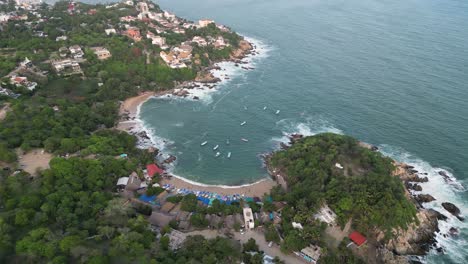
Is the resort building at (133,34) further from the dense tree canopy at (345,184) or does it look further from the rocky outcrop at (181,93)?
the dense tree canopy at (345,184)

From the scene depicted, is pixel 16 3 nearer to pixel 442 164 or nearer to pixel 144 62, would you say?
pixel 144 62

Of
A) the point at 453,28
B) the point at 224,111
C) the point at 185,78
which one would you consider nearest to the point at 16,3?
the point at 185,78

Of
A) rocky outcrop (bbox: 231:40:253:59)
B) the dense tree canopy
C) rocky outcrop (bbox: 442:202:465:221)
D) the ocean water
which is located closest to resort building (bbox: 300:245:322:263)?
the dense tree canopy

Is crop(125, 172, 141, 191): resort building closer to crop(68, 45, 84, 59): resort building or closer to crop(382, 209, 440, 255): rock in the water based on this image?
crop(382, 209, 440, 255): rock in the water

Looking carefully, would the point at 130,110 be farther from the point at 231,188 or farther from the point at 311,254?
the point at 311,254

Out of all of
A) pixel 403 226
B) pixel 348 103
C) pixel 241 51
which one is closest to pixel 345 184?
pixel 403 226
